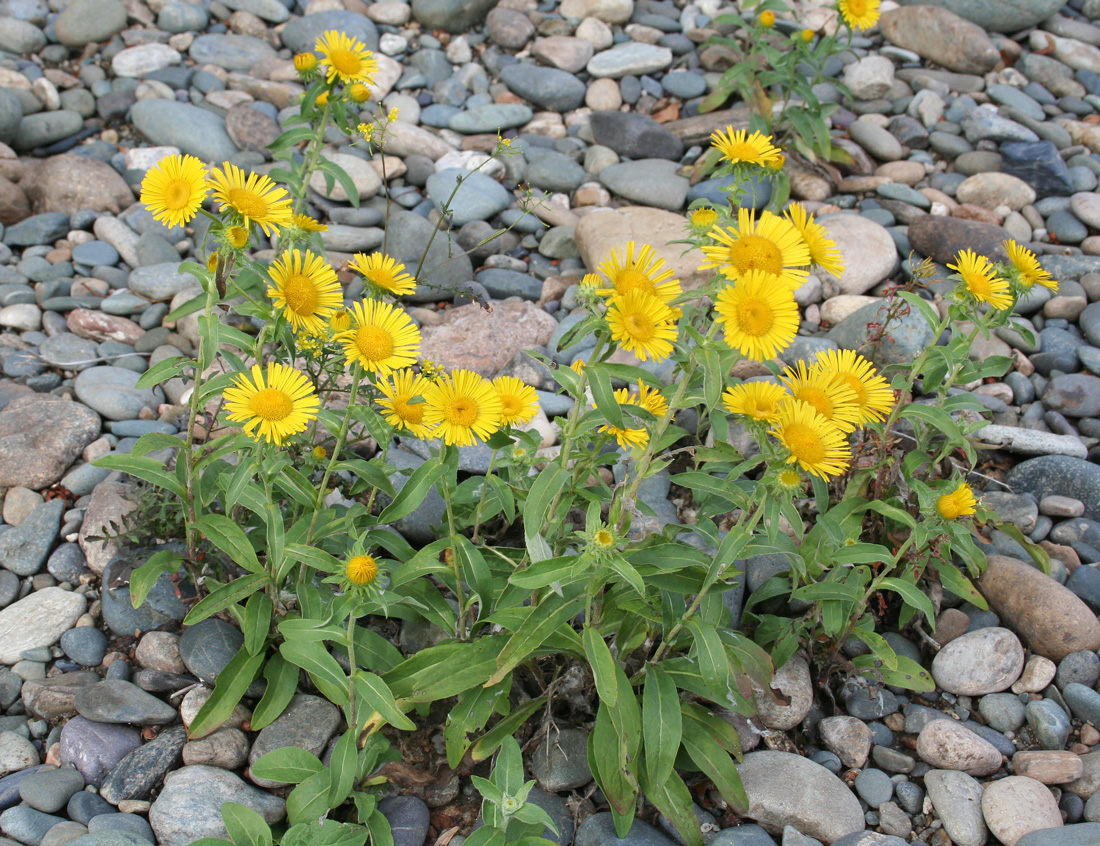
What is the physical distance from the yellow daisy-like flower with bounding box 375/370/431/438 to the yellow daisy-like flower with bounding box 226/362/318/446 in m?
0.23

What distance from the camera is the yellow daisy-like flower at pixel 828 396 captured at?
97.3 inches

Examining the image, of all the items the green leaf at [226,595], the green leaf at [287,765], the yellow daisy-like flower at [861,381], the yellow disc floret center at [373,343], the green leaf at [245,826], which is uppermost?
the yellow disc floret center at [373,343]

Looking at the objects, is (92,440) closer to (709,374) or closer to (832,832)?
(709,374)

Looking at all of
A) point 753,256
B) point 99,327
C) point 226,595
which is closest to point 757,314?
point 753,256

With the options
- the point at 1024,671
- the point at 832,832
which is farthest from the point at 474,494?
the point at 1024,671

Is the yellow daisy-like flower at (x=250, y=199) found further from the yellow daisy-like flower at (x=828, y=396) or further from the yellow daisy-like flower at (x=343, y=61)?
the yellow daisy-like flower at (x=828, y=396)

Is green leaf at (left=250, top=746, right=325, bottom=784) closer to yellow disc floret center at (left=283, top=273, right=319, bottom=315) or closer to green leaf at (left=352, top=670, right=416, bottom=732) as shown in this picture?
green leaf at (left=352, top=670, right=416, bottom=732)

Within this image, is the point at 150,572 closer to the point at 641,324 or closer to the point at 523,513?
the point at 523,513

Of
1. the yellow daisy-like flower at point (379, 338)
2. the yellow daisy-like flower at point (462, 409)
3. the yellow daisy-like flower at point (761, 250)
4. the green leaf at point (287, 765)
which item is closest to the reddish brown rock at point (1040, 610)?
the yellow daisy-like flower at point (761, 250)

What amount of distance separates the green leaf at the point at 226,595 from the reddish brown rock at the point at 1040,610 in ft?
9.31

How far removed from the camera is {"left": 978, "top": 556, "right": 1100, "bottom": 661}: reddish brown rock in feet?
11.0

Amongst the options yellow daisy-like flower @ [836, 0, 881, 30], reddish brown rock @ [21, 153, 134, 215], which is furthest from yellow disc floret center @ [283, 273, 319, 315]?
yellow daisy-like flower @ [836, 0, 881, 30]

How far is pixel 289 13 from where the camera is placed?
7.40 meters

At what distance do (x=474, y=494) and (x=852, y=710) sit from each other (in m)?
1.64
